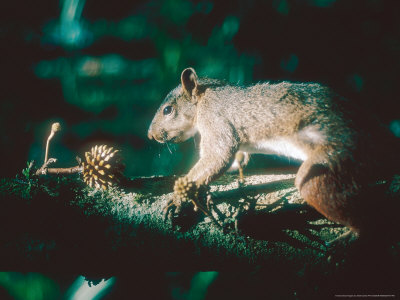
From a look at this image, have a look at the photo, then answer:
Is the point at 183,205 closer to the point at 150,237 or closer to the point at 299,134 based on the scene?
the point at 150,237

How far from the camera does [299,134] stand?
142 cm

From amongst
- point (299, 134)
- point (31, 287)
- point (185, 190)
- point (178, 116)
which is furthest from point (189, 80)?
point (31, 287)

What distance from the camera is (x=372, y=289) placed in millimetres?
941

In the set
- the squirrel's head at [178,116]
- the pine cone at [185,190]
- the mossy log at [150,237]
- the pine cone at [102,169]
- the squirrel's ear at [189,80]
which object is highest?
the squirrel's ear at [189,80]

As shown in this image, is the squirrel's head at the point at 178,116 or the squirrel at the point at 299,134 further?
the squirrel's head at the point at 178,116

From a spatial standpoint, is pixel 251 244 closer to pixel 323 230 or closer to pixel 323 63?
pixel 323 230

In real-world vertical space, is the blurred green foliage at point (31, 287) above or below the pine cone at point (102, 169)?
below

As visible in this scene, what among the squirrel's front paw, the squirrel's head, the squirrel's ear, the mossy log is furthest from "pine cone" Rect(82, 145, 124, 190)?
the squirrel's ear

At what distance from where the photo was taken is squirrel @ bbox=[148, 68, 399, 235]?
1146mm

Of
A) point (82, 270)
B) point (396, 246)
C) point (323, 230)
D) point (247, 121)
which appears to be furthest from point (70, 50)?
point (396, 246)

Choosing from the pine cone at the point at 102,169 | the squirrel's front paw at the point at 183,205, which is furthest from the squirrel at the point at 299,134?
the pine cone at the point at 102,169

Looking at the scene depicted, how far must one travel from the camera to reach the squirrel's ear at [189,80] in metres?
1.77

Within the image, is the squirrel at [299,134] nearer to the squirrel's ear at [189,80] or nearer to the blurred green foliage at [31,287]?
the squirrel's ear at [189,80]

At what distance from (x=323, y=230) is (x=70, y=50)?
296cm
